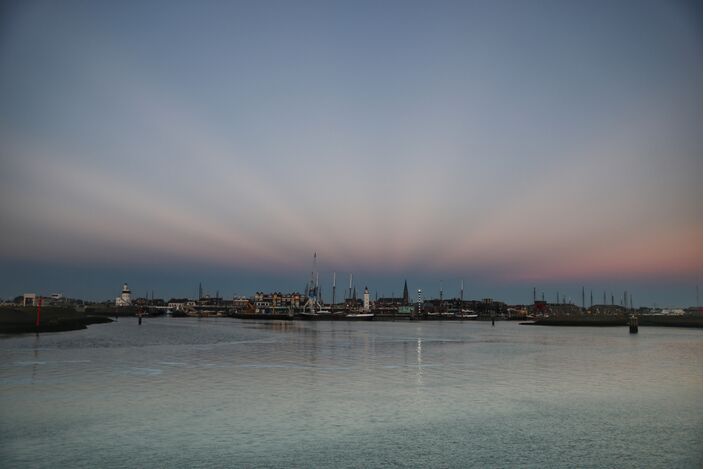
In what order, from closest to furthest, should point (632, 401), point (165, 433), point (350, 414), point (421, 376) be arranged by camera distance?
point (165, 433)
point (350, 414)
point (632, 401)
point (421, 376)

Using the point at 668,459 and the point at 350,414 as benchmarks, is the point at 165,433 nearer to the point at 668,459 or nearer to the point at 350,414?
the point at 350,414

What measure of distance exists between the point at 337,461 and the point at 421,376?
18601 mm

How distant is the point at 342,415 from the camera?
2002cm

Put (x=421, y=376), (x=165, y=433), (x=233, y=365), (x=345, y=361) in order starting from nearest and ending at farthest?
(x=165, y=433) < (x=421, y=376) < (x=233, y=365) < (x=345, y=361)

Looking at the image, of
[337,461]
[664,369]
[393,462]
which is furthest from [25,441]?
[664,369]

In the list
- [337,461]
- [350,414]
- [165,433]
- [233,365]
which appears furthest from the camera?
[233,365]

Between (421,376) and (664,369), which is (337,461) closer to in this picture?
(421,376)

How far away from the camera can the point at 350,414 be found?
20172 mm

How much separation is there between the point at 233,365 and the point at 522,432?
79.6 feet

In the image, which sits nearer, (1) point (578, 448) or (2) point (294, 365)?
(1) point (578, 448)

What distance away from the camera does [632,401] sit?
78.7 feet

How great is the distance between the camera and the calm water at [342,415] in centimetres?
1461

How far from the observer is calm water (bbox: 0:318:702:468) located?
14.6m

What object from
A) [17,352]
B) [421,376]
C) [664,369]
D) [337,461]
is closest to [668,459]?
[337,461]
